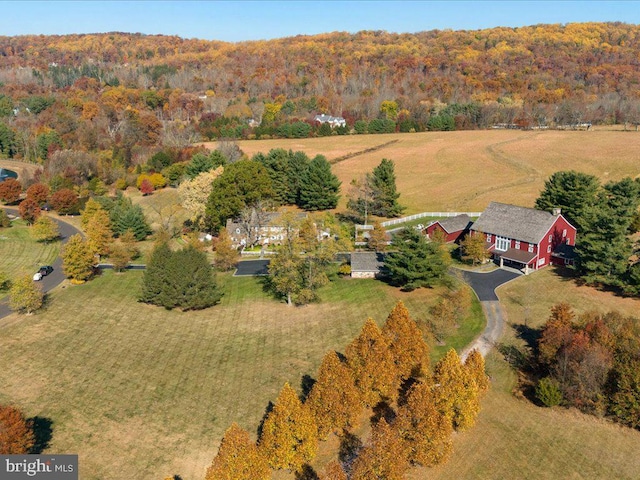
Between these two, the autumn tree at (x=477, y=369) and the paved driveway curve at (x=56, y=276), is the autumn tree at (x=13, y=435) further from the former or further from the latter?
the autumn tree at (x=477, y=369)

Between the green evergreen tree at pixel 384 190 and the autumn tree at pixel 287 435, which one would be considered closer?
the autumn tree at pixel 287 435

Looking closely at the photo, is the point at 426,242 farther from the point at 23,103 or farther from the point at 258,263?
the point at 23,103

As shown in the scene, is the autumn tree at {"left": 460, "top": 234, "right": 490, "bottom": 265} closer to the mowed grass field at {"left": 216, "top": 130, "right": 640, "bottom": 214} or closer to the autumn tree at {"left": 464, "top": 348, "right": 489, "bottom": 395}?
the autumn tree at {"left": 464, "top": 348, "right": 489, "bottom": 395}

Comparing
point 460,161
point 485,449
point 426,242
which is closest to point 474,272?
point 426,242

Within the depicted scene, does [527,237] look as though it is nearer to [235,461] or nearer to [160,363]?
[160,363]

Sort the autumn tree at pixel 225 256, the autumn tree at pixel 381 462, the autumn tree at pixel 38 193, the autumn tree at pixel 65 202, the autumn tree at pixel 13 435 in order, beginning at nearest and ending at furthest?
the autumn tree at pixel 381 462 < the autumn tree at pixel 13 435 < the autumn tree at pixel 225 256 < the autumn tree at pixel 38 193 < the autumn tree at pixel 65 202

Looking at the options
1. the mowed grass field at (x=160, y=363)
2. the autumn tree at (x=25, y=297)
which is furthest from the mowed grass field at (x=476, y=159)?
the autumn tree at (x=25, y=297)

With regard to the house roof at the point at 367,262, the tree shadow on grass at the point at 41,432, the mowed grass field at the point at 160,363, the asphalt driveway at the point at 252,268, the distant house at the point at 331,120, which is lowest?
the asphalt driveway at the point at 252,268
